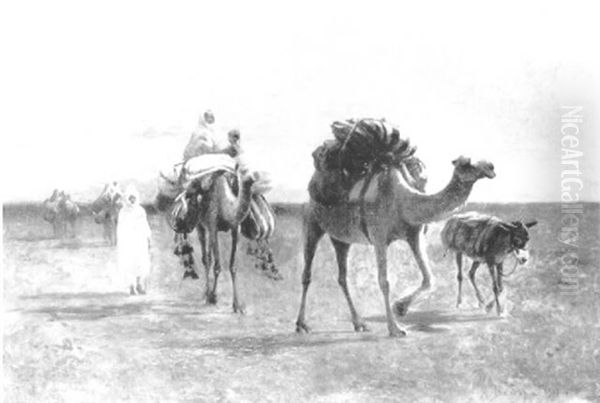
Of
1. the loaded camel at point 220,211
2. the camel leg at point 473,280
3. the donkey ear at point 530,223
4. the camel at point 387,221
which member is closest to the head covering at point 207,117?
the loaded camel at point 220,211

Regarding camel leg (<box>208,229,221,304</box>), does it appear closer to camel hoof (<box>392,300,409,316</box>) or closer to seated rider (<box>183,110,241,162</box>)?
seated rider (<box>183,110,241,162</box>)

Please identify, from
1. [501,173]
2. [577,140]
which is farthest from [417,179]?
[577,140]

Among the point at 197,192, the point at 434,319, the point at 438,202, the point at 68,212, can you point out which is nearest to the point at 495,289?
the point at 434,319

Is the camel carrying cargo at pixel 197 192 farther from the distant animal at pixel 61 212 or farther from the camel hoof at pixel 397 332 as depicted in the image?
the camel hoof at pixel 397 332

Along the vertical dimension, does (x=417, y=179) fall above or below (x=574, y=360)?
above

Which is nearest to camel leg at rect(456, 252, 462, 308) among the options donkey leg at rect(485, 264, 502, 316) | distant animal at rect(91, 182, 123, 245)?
donkey leg at rect(485, 264, 502, 316)

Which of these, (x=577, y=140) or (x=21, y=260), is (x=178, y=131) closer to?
(x=21, y=260)

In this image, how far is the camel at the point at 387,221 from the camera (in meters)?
6.13

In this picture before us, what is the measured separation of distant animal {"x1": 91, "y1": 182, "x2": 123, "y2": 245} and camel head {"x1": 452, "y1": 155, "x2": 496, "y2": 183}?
6.59 ft

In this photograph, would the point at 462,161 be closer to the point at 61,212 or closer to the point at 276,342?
the point at 276,342

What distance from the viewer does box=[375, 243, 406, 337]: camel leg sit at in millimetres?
6340

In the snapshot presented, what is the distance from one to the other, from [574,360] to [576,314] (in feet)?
0.88

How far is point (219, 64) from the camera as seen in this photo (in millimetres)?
6656

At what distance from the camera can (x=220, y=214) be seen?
21.7ft
